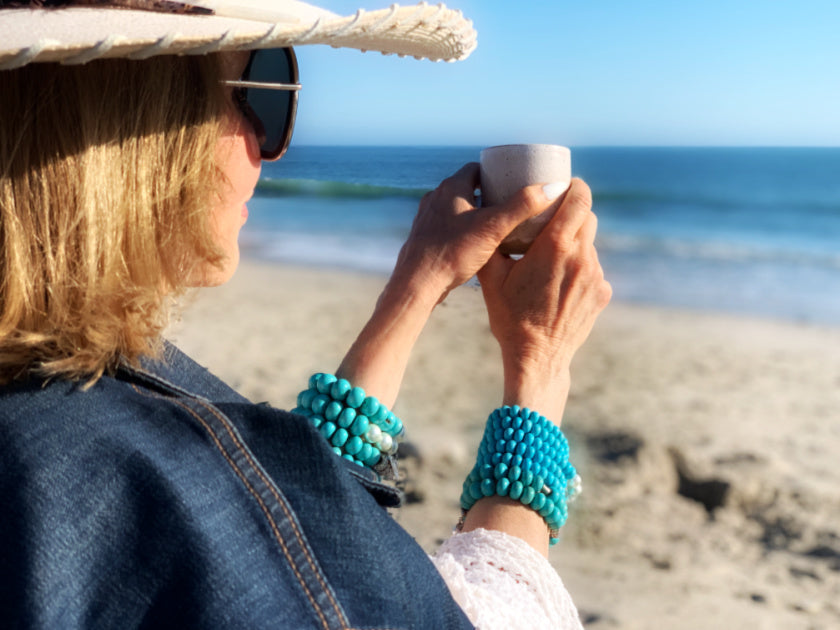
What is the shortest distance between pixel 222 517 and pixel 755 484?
3756 millimetres

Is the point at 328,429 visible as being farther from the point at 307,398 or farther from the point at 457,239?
the point at 457,239

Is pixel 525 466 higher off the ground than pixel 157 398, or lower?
lower

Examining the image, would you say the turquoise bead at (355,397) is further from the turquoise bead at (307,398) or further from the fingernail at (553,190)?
the fingernail at (553,190)

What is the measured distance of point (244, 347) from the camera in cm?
636

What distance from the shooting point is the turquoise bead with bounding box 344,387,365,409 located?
58.8 inches

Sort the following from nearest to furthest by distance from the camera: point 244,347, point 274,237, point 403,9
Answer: point 403,9 < point 244,347 < point 274,237

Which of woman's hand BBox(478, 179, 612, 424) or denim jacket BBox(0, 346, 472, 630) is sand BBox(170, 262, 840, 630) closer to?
woman's hand BBox(478, 179, 612, 424)

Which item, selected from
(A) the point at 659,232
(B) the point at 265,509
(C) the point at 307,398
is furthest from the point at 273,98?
(A) the point at 659,232

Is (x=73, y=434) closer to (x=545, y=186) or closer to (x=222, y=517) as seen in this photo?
(x=222, y=517)

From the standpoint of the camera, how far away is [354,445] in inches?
58.1

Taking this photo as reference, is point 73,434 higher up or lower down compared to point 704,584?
higher up

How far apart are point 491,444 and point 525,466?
0.09 m

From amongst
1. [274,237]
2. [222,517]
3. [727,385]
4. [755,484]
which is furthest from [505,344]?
[274,237]

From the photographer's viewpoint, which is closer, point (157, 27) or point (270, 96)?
point (157, 27)
